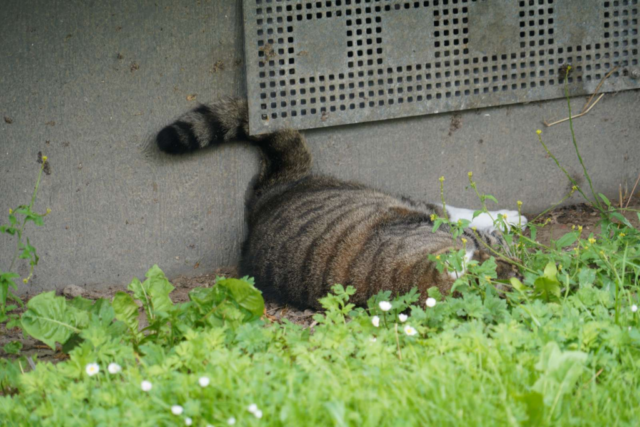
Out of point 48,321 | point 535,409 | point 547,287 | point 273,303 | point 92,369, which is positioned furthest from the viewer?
point 273,303

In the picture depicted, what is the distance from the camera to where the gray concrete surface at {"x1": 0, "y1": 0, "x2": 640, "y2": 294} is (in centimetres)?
357

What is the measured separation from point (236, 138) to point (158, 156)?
456 mm

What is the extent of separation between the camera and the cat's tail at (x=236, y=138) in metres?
3.65

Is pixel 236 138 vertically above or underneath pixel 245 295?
above

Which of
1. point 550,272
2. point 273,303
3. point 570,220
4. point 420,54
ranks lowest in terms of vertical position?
point 273,303

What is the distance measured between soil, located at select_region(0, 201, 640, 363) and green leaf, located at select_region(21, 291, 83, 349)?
455 millimetres

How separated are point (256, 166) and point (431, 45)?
123 cm

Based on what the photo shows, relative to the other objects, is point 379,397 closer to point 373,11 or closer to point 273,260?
point 273,260

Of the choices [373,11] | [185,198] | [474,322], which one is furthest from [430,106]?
[474,322]

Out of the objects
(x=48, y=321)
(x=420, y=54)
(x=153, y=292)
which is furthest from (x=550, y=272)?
(x=48, y=321)

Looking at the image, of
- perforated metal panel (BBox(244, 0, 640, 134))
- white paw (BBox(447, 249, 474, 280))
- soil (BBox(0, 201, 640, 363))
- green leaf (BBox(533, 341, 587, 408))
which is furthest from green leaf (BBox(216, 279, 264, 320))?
perforated metal panel (BBox(244, 0, 640, 134))

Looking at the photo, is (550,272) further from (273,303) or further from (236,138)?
(236,138)

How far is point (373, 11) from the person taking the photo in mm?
3742

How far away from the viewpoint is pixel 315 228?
3.76 metres
